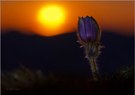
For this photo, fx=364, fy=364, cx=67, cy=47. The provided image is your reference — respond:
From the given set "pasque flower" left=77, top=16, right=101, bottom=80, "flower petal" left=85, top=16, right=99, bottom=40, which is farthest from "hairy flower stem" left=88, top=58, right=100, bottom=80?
"flower petal" left=85, top=16, right=99, bottom=40

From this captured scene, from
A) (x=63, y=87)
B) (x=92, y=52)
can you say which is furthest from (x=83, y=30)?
(x=63, y=87)

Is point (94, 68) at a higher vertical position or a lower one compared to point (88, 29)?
lower

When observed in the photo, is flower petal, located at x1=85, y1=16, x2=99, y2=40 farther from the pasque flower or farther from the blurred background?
the blurred background

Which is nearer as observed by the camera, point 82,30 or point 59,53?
point 82,30

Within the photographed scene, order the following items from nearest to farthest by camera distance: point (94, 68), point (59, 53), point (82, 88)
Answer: point (82, 88), point (94, 68), point (59, 53)

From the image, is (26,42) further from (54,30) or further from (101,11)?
(101,11)

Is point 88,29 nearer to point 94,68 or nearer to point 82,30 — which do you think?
point 82,30

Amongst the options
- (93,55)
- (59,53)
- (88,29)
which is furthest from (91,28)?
(59,53)
